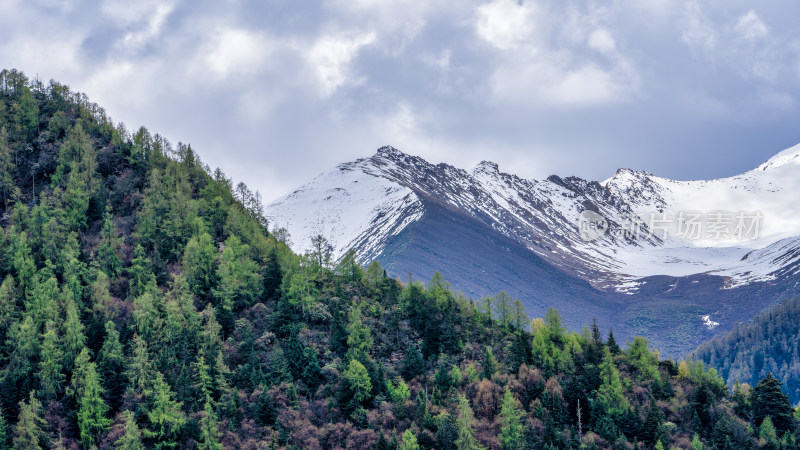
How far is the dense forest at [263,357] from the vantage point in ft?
449

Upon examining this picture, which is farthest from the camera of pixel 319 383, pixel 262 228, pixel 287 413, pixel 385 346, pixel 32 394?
pixel 262 228

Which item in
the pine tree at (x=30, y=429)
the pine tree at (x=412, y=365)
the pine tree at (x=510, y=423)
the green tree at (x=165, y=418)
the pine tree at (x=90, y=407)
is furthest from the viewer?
the pine tree at (x=412, y=365)

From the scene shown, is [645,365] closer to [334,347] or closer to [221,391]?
[334,347]

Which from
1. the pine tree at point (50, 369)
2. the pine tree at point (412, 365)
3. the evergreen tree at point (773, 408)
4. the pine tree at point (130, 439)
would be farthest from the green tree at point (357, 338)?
the evergreen tree at point (773, 408)

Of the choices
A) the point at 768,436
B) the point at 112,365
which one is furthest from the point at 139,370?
the point at 768,436

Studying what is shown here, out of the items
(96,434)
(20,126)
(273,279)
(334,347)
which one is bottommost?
(96,434)

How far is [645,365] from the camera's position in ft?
530

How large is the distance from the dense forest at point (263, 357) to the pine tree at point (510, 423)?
394 mm

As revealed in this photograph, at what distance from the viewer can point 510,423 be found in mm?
142625

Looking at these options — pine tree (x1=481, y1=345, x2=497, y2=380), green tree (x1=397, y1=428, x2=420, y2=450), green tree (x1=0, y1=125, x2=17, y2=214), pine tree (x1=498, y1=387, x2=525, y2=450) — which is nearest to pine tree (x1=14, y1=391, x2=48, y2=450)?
green tree (x1=397, y1=428, x2=420, y2=450)

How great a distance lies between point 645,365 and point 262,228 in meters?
93.4

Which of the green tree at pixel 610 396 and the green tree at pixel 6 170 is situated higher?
the green tree at pixel 6 170

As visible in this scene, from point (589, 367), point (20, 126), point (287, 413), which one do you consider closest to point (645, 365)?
point (589, 367)

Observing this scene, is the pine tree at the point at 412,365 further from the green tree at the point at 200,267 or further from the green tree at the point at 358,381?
the green tree at the point at 200,267
